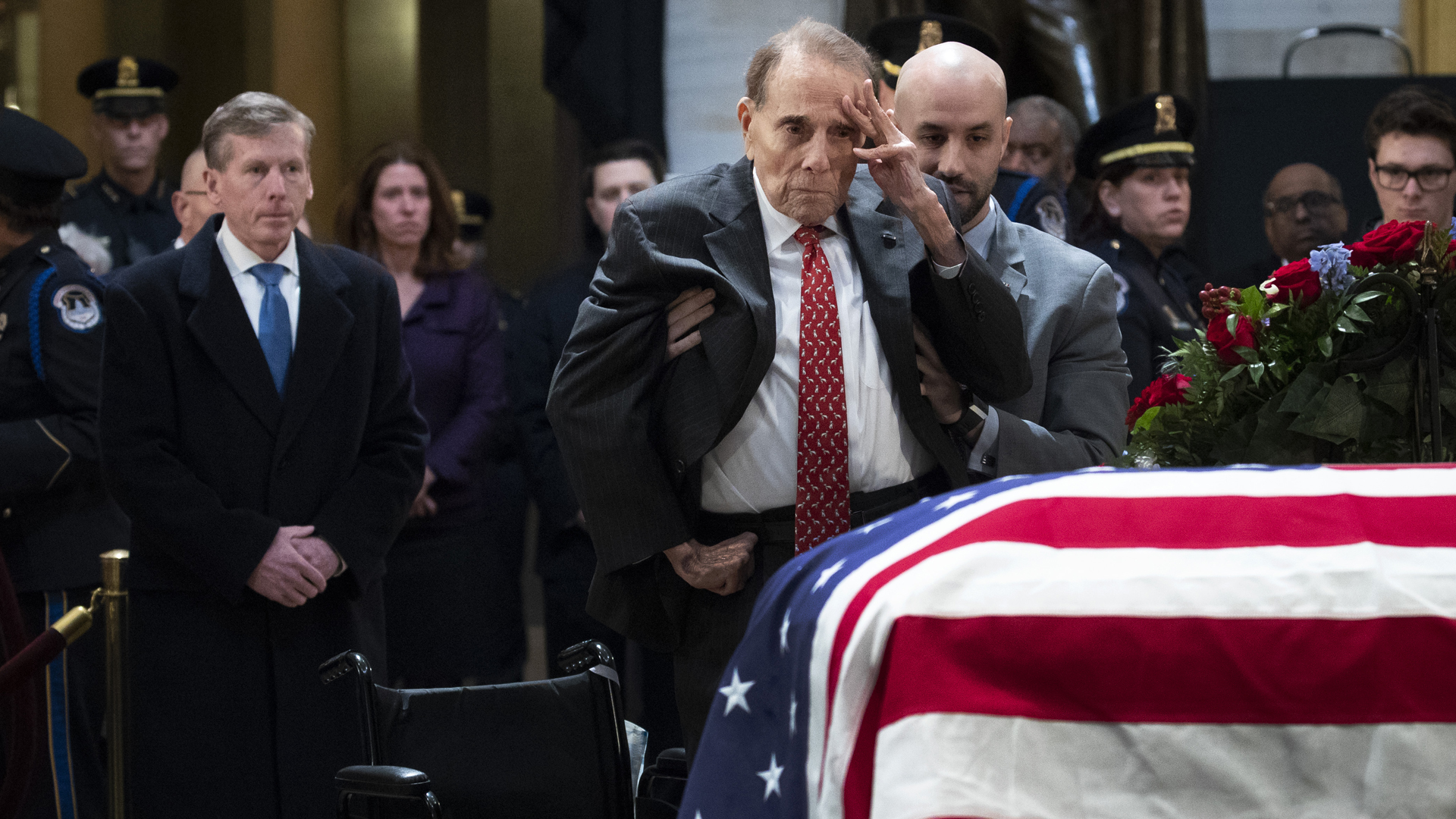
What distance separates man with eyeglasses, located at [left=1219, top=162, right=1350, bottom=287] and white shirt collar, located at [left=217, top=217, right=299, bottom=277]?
2.97 meters

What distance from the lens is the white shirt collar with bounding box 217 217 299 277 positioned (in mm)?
3113

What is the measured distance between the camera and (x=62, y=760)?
351cm

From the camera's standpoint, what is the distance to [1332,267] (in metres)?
2.08

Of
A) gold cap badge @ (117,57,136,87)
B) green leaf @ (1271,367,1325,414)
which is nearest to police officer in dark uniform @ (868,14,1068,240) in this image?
green leaf @ (1271,367,1325,414)

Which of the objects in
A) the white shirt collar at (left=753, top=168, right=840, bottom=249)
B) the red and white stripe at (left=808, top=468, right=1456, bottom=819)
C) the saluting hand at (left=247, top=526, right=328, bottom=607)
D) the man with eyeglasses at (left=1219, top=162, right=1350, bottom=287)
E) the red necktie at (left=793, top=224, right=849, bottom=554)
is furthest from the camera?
the man with eyeglasses at (left=1219, top=162, right=1350, bottom=287)

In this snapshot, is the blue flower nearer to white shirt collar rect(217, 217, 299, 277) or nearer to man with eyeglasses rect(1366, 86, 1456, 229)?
man with eyeglasses rect(1366, 86, 1456, 229)

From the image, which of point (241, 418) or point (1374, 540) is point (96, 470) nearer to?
point (241, 418)

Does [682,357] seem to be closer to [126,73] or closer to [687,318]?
[687,318]

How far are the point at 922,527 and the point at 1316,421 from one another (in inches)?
25.8

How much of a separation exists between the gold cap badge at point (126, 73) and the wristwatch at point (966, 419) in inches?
165

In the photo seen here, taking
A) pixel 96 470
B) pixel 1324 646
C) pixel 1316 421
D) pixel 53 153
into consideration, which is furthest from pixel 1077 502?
pixel 53 153

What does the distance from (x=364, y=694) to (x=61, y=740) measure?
4.49 feet

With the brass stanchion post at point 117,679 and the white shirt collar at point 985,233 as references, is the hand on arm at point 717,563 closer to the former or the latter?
the white shirt collar at point 985,233

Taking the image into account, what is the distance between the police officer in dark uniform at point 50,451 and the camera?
3.46 m
